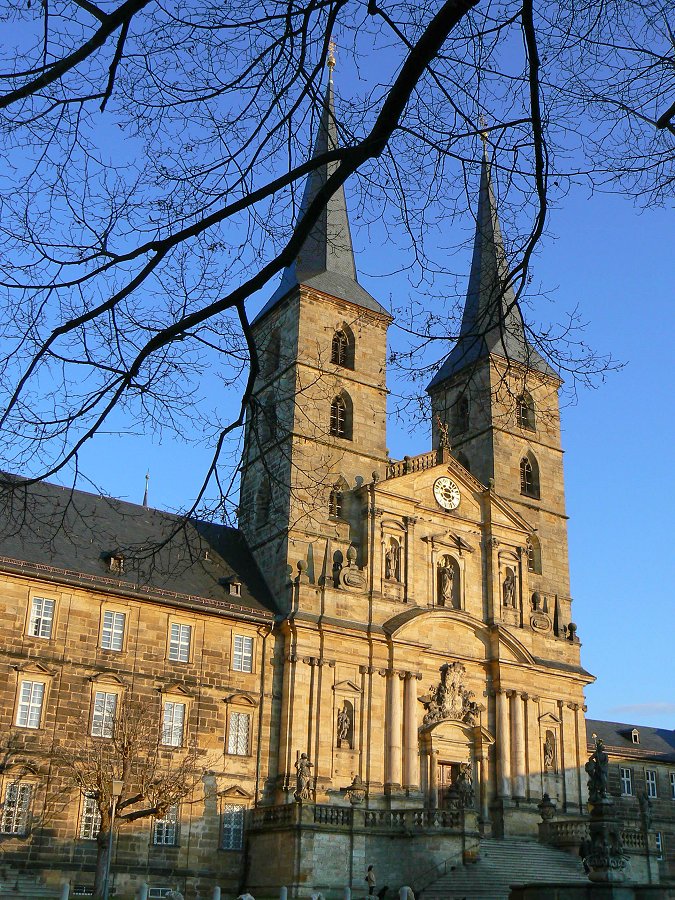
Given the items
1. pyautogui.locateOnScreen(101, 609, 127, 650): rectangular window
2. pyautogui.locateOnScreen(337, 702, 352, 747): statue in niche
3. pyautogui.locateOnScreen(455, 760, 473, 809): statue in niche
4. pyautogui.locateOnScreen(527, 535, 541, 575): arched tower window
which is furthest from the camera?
pyautogui.locateOnScreen(527, 535, 541, 575): arched tower window

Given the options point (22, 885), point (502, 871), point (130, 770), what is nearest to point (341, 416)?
point (130, 770)

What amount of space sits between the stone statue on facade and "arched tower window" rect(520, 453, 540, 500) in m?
18.2

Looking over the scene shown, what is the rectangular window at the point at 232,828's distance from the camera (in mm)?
32969

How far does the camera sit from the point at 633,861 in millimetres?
35344

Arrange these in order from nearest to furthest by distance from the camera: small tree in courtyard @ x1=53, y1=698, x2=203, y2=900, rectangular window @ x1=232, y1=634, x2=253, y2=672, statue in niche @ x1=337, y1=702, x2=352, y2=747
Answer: small tree in courtyard @ x1=53, y1=698, x2=203, y2=900 → rectangular window @ x1=232, y1=634, x2=253, y2=672 → statue in niche @ x1=337, y1=702, x2=352, y2=747

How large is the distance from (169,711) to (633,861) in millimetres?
16602

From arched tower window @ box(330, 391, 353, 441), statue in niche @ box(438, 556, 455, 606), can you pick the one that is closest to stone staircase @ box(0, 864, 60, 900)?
statue in niche @ box(438, 556, 455, 606)

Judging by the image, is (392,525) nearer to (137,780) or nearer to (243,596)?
(243,596)

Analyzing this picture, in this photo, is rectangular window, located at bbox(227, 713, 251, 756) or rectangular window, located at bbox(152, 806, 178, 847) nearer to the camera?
rectangular window, located at bbox(152, 806, 178, 847)

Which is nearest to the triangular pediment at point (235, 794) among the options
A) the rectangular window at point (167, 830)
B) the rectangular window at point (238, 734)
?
the rectangular window at point (238, 734)

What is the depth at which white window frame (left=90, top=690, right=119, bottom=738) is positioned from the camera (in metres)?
31.7

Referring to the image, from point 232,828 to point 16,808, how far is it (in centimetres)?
710

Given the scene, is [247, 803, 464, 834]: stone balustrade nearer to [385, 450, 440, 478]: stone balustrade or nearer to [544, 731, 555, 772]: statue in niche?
[544, 731, 555, 772]: statue in niche

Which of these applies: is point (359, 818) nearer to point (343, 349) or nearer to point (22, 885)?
point (22, 885)
